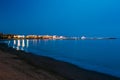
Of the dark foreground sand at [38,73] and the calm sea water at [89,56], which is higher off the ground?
the dark foreground sand at [38,73]

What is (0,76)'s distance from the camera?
1336 centimetres

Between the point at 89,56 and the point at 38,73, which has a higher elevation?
the point at 38,73

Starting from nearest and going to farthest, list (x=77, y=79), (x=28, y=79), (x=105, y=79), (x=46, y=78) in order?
(x=28, y=79) < (x=46, y=78) < (x=77, y=79) < (x=105, y=79)

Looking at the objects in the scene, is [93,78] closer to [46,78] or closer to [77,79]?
[77,79]

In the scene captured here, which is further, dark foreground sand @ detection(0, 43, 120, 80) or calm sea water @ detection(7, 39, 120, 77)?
calm sea water @ detection(7, 39, 120, 77)

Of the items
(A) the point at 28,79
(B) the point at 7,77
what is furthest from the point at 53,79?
(B) the point at 7,77

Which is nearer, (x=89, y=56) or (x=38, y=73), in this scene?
(x=38, y=73)

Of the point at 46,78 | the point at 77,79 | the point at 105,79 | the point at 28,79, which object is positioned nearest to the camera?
the point at 28,79

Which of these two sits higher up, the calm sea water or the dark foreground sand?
the dark foreground sand

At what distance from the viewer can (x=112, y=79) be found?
1823 centimetres

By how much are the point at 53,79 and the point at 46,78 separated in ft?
1.31

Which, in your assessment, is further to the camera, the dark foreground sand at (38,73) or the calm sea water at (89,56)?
the calm sea water at (89,56)

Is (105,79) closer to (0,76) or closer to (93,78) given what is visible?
(93,78)

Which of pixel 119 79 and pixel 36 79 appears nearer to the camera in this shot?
pixel 36 79
